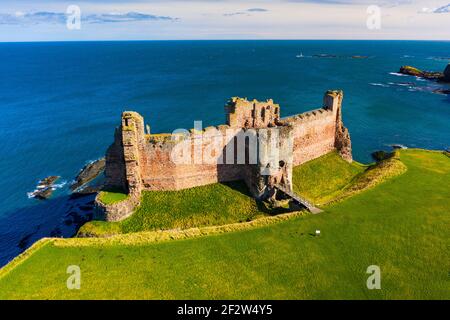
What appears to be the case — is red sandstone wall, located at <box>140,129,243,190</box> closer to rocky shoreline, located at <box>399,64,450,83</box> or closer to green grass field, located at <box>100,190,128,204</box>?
green grass field, located at <box>100,190,128,204</box>

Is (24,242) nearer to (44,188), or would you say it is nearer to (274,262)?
(44,188)

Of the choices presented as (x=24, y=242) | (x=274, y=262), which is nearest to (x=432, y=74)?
(x=274, y=262)

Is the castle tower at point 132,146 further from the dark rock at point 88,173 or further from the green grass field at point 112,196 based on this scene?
the dark rock at point 88,173

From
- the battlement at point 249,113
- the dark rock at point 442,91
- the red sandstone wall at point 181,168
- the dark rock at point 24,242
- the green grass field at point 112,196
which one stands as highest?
the dark rock at point 442,91

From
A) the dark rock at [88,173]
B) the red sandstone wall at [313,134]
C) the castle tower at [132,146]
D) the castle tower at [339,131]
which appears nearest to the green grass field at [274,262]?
the castle tower at [132,146]

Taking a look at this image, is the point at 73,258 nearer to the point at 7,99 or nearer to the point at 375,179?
the point at 375,179

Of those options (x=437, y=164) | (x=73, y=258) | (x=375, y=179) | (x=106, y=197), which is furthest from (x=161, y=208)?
(x=437, y=164)

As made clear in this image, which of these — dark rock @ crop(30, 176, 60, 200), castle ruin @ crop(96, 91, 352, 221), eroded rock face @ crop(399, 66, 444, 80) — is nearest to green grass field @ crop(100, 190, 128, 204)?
castle ruin @ crop(96, 91, 352, 221)
